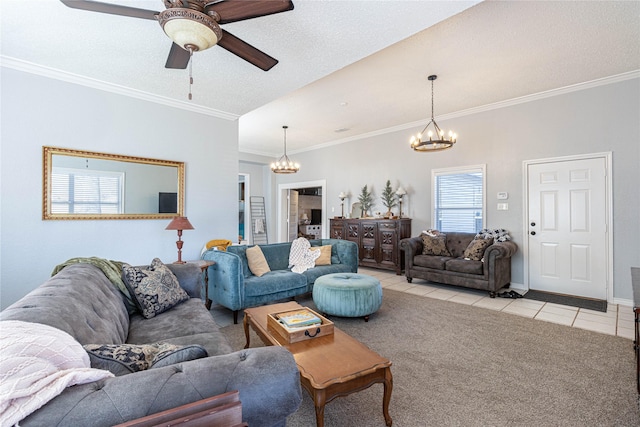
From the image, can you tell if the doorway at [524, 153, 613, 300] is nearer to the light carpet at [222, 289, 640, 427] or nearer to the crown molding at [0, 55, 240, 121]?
the light carpet at [222, 289, 640, 427]

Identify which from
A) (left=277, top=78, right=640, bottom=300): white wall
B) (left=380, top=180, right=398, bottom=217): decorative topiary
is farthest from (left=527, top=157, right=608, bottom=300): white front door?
(left=380, top=180, right=398, bottom=217): decorative topiary

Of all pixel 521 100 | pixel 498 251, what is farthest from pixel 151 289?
pixel 521 100

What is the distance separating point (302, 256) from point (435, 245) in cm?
241

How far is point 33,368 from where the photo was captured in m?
0.79

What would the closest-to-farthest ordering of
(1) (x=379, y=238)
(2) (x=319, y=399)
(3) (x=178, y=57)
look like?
1. (2) (x=319, y=399)
2. (3) (x=178, y=57)
3. (1) (x=379, y=238)

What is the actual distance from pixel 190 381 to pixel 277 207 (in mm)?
8256

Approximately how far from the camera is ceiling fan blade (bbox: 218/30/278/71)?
6.82 ft

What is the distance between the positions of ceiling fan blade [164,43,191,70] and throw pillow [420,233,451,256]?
4.48 meters

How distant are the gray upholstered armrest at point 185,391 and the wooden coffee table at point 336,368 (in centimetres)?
53

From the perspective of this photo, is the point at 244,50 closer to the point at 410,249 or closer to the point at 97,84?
the point at 97,84

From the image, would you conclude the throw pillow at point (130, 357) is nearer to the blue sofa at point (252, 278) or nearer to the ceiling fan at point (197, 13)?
the ceiling fan at point (197, 13)

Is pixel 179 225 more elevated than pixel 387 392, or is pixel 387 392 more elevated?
pixel 179 225

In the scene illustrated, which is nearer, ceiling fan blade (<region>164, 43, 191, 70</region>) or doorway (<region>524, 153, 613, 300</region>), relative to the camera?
ceiling fan blade (<region>164, 43, 191, 70</region>)

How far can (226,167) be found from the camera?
4.63 m
